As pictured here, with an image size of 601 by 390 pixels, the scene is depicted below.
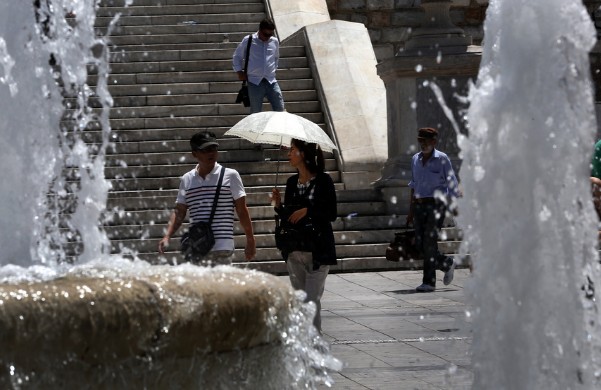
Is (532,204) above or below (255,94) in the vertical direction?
below

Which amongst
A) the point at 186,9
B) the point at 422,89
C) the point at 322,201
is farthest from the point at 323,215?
the point at 186,9

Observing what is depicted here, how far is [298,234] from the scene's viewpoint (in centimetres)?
895

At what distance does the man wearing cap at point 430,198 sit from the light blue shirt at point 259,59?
382cm

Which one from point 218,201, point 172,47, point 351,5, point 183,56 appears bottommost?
point 218,201

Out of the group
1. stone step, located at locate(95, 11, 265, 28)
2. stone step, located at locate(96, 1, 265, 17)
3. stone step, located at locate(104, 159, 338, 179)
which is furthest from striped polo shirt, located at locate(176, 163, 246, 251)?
stone step, located at locate(96, 1, 265, 17)

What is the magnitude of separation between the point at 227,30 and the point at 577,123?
13855mm

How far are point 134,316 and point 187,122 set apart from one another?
41.9ft

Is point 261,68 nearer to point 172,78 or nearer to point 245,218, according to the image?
point 172,78

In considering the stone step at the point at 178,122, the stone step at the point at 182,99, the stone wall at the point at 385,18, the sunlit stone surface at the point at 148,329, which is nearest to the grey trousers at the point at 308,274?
the sunlit stone surface at the point at 148,329

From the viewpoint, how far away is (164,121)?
17219 millimetres

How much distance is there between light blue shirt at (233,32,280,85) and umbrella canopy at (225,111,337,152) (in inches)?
→ 166

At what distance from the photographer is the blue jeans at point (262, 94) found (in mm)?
16344

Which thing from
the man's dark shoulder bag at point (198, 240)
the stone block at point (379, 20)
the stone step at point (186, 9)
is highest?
the stone block at point (379, 20)

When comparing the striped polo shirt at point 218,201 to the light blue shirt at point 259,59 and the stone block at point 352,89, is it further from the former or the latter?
the stone block at point 352,89
